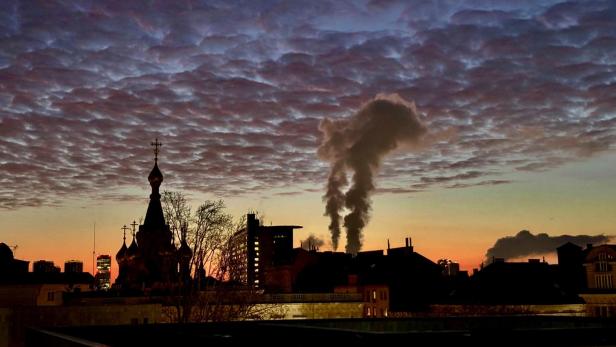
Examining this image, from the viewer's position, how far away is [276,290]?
11038 cm

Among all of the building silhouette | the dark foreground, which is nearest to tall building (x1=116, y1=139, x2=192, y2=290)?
the building silhouette

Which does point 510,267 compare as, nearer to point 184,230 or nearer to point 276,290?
point 184,230

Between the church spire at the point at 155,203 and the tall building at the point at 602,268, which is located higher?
the church spire at the point at 155,203

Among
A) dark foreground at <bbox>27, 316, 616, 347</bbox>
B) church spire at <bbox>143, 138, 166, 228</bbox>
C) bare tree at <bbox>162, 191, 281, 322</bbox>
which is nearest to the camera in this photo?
dark foreground at <bbox>27, 316, 616, 347</bbox>

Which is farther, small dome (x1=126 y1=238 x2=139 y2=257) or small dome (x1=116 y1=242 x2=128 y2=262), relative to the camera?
small dome (x1=116 y1=242 x2=128 y2=262)

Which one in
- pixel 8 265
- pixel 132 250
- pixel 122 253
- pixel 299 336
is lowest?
pixel 299 336

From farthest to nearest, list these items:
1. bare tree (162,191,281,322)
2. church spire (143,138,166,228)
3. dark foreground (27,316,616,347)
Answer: church spire (143,138,166,228) → bare tree (162,191,281,322) → dark foreground (27,316,616,347)

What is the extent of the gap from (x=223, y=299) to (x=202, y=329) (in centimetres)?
2846

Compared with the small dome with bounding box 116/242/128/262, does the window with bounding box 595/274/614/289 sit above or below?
below

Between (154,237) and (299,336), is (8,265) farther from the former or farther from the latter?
(299,336)

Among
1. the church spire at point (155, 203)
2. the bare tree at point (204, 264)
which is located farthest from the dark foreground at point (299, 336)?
the church spire at point (155, 203)

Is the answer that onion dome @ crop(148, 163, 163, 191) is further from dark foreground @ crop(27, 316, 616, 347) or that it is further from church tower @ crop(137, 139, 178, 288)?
dark foreground @ crop(27, 316, 616, 347)

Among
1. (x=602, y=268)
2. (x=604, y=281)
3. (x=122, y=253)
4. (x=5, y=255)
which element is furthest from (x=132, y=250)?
(x=604, y=281)

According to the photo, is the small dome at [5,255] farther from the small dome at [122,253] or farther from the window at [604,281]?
the window at [604,281]
